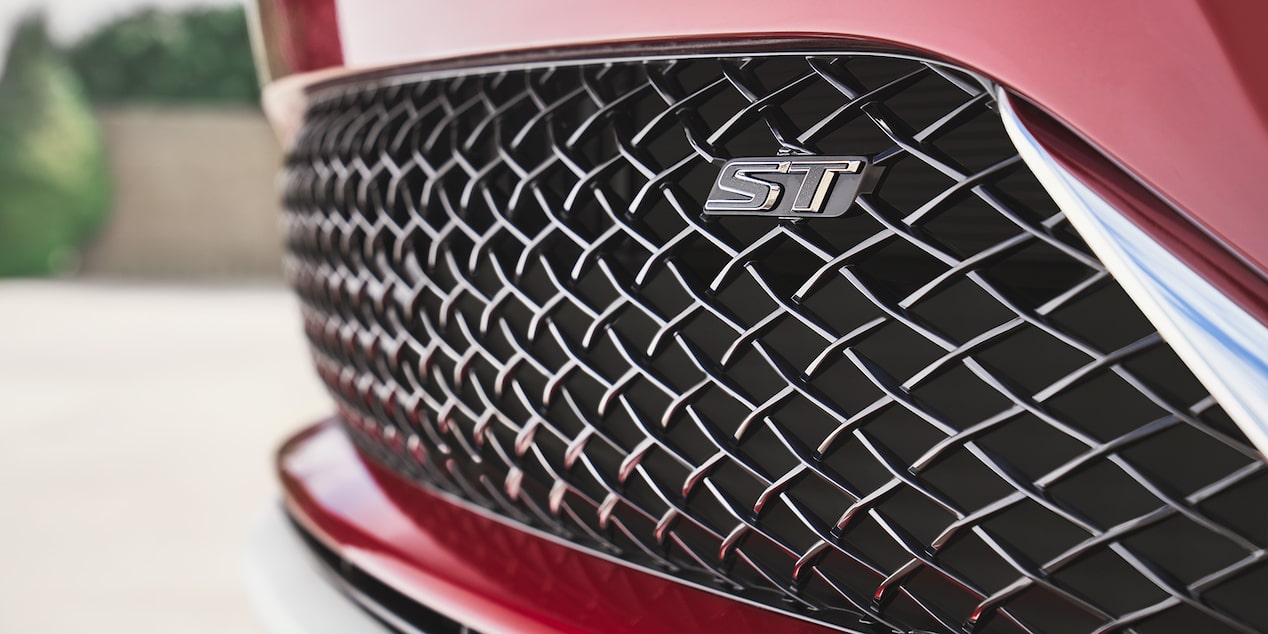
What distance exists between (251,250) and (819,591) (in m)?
12.2

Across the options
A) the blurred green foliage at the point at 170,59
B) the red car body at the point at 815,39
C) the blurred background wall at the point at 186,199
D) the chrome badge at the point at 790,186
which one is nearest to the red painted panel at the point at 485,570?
the red car body at the point at 815,39

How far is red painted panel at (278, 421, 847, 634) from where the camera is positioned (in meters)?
0.90

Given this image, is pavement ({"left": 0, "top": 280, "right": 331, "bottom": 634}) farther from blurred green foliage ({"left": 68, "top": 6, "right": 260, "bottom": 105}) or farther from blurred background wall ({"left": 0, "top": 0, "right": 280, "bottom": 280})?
blurred green foliage ({"left": 68, "top": 6, "right": 260, "bottom": 105})

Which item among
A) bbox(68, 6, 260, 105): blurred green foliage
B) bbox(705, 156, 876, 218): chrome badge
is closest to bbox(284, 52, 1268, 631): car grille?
bbox(705, 156, 876, 218): chrome badge

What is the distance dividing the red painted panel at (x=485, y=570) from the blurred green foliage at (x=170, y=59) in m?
13.4

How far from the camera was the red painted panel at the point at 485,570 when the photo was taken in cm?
90

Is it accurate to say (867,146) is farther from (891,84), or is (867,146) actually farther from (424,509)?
(424,509)

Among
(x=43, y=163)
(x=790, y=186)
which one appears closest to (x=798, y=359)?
(x=790, y=186)

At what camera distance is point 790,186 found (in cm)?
79

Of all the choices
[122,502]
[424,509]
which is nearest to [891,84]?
[424,509]

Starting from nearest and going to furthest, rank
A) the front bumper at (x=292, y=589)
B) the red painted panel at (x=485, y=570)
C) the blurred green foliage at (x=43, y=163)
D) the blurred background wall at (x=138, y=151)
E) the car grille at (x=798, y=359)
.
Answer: the car grille at (x=798, y=359) → the red painted panel at (x=485, y=570) → the front bumper at (x=292, y=589) → the blurred green foliage at (x=43, y=163) → the blurred background wall at (x=138, y=151)

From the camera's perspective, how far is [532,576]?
100cm

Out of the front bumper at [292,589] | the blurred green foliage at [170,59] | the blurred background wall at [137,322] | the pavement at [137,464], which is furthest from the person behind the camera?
the blurred green foliage at [170,59]

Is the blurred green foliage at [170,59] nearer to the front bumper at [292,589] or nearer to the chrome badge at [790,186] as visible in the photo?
the front bumper at [292,589]
